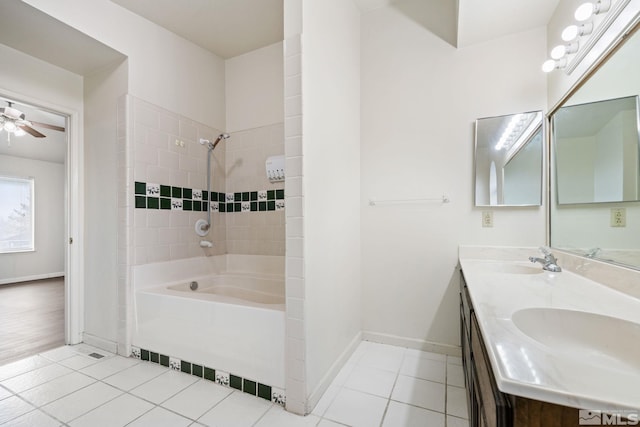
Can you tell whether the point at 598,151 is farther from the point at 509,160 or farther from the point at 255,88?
the point at 255,88

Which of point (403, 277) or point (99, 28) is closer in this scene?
point (99, 28)

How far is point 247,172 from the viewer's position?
2.98 meters

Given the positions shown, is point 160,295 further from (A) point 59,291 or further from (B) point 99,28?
(A) point 59,291

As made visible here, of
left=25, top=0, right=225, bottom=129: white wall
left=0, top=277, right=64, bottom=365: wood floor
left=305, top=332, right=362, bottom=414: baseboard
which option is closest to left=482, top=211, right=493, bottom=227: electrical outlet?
left=305, top=332, right=362, bottom=414: baseboard

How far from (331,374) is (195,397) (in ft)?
2.80

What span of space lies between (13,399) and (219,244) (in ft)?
5.63

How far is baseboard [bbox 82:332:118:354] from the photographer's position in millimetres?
2226

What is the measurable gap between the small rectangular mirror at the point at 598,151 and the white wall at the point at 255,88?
2257mm

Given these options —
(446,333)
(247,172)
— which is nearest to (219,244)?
(247,172)

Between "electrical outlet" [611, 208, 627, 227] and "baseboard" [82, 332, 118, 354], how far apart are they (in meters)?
3.30

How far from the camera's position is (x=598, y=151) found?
1361 mm
